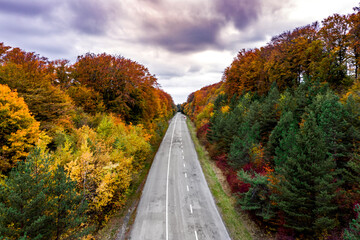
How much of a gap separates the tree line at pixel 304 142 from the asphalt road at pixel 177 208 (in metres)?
3.30

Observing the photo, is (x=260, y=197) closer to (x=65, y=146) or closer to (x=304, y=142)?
(x=304, y=142)

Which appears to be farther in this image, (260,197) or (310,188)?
(260,197)

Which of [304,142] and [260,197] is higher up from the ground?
[304,142]

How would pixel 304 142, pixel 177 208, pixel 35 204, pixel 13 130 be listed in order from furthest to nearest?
pixel 177 208
pixel 13 130
pixel 304 142
pixel 35 204

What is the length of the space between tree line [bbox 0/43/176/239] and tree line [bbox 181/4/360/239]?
38.8 feet

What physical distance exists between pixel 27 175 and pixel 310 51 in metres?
35.5

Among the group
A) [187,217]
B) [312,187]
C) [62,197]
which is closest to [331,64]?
[312,187]

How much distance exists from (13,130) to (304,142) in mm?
20905

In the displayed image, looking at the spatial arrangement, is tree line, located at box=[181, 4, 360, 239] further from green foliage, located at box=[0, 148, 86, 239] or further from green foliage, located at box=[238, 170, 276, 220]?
green foliage, located at box=[0, 148, 86, 239]

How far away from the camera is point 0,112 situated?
1166cm

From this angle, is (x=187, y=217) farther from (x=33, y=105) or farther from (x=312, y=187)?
(x=33, y=105)

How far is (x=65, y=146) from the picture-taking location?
12.6 m

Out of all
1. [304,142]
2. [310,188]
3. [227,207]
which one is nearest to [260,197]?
[310,188]

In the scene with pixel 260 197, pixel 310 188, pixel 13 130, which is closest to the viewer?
pixel 310 188
